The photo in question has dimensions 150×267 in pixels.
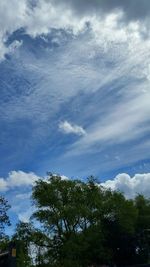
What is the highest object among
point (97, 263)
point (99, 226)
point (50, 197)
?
point (50, 197)

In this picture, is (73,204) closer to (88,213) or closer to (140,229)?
(88,213)

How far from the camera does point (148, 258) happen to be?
66625mm

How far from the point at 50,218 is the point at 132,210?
42.1 ft

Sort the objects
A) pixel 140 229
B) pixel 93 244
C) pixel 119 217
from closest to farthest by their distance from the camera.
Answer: pixel 93 244 → pixel 119 217 → pixel 140 229

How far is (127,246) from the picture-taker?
65.1 meters

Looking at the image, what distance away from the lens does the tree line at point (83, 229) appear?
59.4 metres

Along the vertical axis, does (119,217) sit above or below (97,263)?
above

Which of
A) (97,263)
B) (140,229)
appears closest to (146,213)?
(140,229)

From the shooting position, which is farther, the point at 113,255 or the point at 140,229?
the point at 140,229

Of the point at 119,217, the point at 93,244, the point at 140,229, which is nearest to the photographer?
the point at 93,244

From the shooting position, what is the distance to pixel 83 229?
6203 centimetres

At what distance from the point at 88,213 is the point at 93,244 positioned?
428 centimetres

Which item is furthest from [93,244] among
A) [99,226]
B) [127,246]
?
[127,246]

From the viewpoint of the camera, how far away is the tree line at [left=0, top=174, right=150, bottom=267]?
5944 cm
